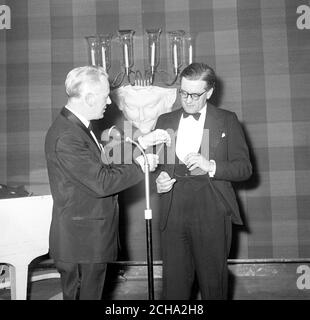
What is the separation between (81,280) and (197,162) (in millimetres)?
769

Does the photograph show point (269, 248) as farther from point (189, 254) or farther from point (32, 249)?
point (32, 249)

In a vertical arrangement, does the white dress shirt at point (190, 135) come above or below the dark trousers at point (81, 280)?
above

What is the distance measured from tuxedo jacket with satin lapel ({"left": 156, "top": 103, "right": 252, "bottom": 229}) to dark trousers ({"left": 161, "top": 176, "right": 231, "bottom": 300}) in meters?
0.04

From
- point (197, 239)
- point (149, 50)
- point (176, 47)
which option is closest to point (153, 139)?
point (197, 239)

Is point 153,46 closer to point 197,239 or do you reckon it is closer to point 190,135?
point 190,135

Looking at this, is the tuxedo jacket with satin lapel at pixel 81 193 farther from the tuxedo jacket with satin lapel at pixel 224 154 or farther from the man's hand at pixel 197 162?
the tuxedo jacket with satin lapel at pixel 224 154

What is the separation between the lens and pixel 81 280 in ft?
6.20

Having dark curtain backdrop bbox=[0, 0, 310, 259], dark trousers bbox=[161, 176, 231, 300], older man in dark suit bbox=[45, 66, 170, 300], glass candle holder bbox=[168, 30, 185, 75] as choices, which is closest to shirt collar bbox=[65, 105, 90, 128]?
older man in dark suit bbox=[45, 66, 170, 300]

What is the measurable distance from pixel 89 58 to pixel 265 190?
6.87 feet

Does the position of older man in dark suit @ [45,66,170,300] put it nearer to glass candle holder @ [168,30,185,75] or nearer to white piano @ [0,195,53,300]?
white piano @ [0,195,53,300]

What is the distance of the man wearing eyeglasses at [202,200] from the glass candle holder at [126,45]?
5.65 feet

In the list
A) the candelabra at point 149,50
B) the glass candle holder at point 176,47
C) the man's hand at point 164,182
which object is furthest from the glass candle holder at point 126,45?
the man's hand at point 164,182

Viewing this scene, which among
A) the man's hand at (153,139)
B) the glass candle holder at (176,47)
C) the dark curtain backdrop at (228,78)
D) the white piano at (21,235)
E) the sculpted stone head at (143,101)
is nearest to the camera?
the man's hand at (153,139)

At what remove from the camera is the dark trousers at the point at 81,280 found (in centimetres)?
187
